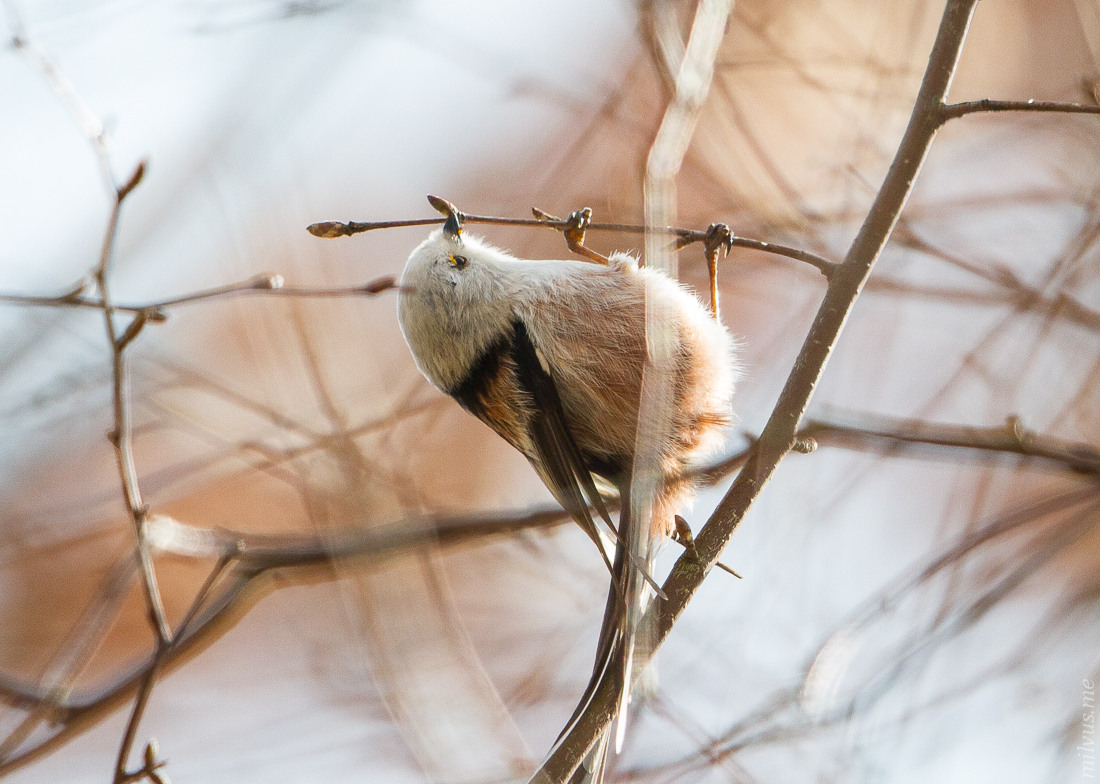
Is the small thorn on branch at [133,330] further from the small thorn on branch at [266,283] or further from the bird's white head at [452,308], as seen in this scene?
the bird's white head at [452,308]

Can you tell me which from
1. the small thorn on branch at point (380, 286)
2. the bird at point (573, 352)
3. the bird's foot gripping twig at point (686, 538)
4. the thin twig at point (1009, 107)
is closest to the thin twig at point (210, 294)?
the small thorn on branch at point (380, 286)

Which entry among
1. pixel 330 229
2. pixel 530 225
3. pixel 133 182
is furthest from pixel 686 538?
pixel 133 182

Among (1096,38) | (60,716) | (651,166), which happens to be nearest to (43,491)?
(60,716)

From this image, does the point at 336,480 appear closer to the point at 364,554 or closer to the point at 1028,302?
the point at 364,554

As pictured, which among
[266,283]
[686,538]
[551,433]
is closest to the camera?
[266,283]

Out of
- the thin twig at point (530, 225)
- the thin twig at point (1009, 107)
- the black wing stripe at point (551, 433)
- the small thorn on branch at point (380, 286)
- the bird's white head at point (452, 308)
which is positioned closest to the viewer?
the thin twig at point (1009, 107)

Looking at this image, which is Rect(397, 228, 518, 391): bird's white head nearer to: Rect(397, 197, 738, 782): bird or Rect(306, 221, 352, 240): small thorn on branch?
Rect(397, 197, 738, 782): bird

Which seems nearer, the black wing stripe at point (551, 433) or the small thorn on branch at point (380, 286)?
the small thorn on branch at point (380, 286)

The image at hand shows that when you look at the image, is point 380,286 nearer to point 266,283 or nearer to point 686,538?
point 266,283
